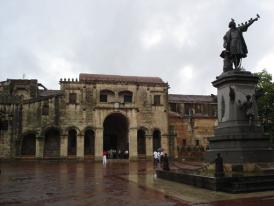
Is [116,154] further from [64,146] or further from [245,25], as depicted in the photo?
[245,25]

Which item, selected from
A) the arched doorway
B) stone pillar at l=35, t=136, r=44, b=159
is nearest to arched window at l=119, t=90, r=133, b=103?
the arched doorway

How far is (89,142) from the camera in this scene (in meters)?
45.6

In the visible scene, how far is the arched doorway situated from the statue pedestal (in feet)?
110

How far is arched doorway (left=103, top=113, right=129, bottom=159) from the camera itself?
48319 millimetres

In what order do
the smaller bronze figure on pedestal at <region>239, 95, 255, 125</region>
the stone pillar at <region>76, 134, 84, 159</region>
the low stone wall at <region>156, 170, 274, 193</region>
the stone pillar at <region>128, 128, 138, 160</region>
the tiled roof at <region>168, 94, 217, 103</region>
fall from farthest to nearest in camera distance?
1. the tiled roof at <region>168, 94, 217, 103</region>
2. the stone pillar at <region>128, 128, 138, 160</region>
3. the stone pillar at <region>76, 134, 84, 159</region>
4. the smaller bronze figure on pedestal at <region>239, 95, 255, 125</region>
5. the low stone wall at <region>156, 170, 274, 193</region>

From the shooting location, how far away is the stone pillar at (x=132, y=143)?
4503 centimetres

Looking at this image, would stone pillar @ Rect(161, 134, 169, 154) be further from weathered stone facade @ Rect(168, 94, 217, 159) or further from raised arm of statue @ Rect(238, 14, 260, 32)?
raised arm of statue @ Rect(238, 14, 260, 32)

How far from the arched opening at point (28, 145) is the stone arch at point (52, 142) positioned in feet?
4.73

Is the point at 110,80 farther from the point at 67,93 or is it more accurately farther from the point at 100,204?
the point at 100,204

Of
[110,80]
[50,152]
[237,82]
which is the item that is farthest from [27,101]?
[237,82]

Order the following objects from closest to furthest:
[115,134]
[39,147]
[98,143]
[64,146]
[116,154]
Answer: [39,147] < [64,146] < [98,143] < [116,154] < [115,134]

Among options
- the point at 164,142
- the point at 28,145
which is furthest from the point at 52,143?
the point at 164,142

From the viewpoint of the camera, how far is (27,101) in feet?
141

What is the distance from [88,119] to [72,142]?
3523mm
